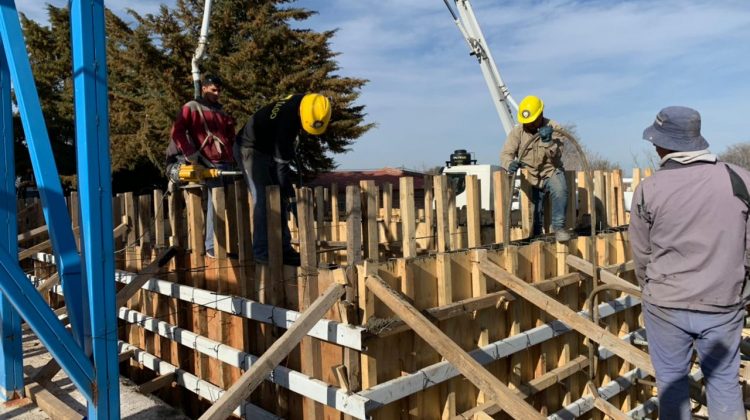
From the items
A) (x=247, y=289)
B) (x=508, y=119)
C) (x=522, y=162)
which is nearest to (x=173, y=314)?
(x=247, y=289)

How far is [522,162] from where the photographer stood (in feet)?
21.1

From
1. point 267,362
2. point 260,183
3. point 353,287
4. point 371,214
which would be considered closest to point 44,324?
point 267,362

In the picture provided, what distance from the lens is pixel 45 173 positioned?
3570mm

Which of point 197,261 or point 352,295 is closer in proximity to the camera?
point 352,295

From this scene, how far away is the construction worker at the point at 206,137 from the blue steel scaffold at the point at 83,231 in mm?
1989

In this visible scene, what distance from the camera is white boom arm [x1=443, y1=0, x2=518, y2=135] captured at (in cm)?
1307

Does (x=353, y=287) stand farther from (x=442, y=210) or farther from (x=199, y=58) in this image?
(x=199, y=58)

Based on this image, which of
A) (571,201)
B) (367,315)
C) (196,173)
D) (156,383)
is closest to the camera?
(367,315)

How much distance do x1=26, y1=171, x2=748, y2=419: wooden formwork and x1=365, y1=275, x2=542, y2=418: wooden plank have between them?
0.18ft

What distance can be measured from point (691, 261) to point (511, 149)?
148 inches

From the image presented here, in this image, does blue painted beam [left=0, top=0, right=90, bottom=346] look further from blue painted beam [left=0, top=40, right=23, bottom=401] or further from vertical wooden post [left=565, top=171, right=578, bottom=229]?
vertical wooden post [left=565, top=171, right=578, bottom=229]

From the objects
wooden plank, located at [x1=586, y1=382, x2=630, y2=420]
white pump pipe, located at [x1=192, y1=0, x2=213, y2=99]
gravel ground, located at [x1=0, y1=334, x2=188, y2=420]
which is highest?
white pump pipe, located at [x1=192, y1=0, x2=213, y2=99]

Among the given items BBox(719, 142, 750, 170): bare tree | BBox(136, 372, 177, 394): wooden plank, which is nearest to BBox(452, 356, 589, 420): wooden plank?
BBox(136, 372, 177, 394): wooden plank

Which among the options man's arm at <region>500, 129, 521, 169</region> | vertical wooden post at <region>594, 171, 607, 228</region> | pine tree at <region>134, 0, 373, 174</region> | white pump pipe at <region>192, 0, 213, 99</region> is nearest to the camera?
man's arm at <region>500, 129, 521, 169</region>
